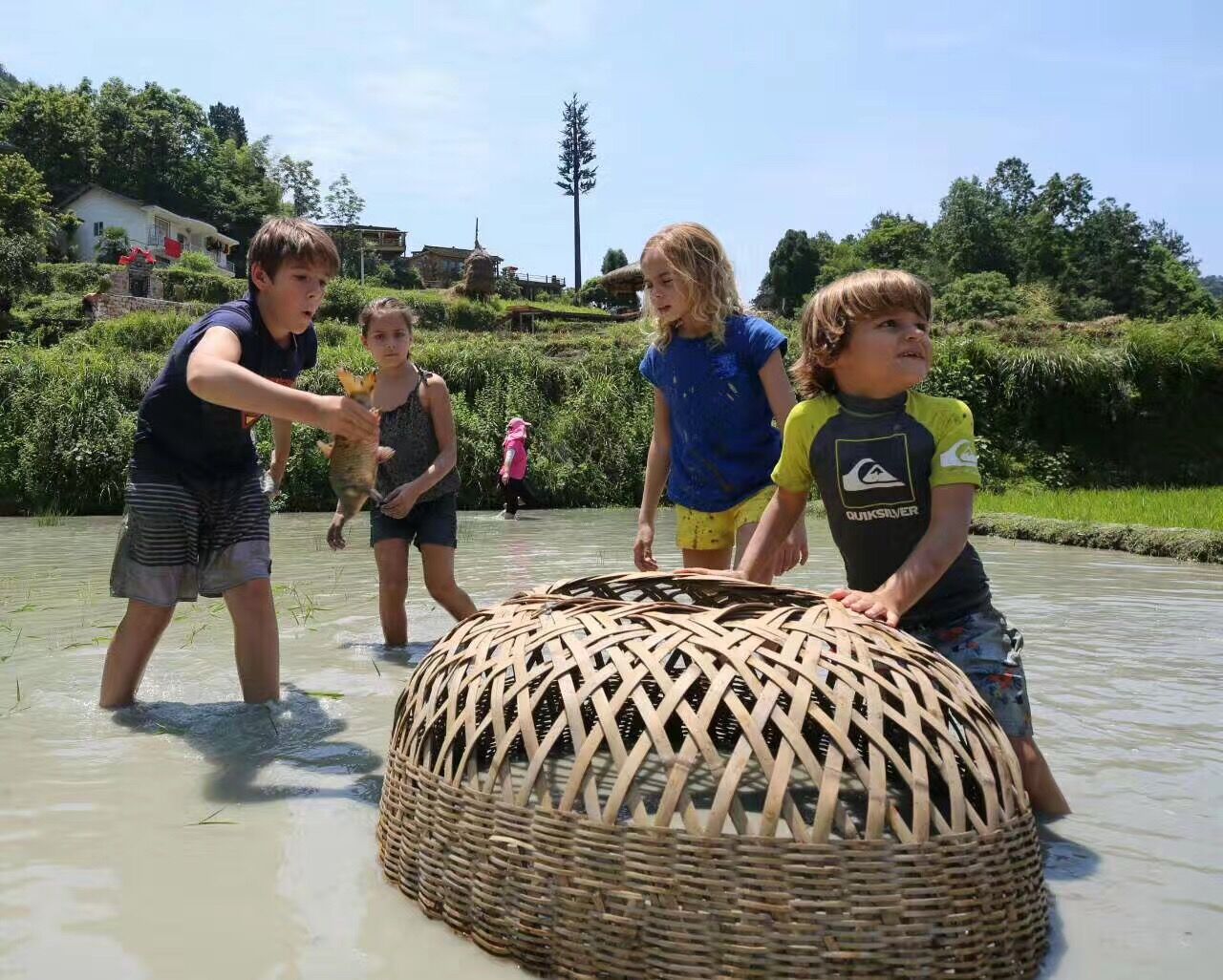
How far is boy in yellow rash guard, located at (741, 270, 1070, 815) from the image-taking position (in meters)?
2.54

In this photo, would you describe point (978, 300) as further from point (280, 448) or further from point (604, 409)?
point (280, 448)

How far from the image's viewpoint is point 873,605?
2328 millimetres

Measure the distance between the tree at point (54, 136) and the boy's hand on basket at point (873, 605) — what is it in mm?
79173

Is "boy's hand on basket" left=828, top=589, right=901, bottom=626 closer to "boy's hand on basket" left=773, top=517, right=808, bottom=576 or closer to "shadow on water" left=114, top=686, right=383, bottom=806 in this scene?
"boy's hand on basket" left=773, top=517, right=808, bottom=576

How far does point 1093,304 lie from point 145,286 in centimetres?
5561

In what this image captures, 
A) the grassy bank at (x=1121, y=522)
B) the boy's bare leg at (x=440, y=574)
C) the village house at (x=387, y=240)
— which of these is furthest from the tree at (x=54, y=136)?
the boy's bare leg at (x=440, y=574)

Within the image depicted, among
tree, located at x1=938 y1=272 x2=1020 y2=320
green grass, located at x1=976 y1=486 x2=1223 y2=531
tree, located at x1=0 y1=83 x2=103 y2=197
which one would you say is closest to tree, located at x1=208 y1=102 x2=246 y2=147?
tree, located at x1=0 y1=83 x2=103 y2=197

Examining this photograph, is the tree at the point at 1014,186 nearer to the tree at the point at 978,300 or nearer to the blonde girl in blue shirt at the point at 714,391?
the tree at the point at 978,300

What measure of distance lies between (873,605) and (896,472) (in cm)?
47

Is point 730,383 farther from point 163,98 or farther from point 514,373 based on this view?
point 163,98

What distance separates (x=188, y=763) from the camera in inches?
118

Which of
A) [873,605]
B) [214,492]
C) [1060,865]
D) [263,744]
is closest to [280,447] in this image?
[214,492]

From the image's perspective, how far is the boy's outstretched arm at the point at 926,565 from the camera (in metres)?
2.34

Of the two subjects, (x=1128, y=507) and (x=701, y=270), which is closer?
(x=701, y=270)
